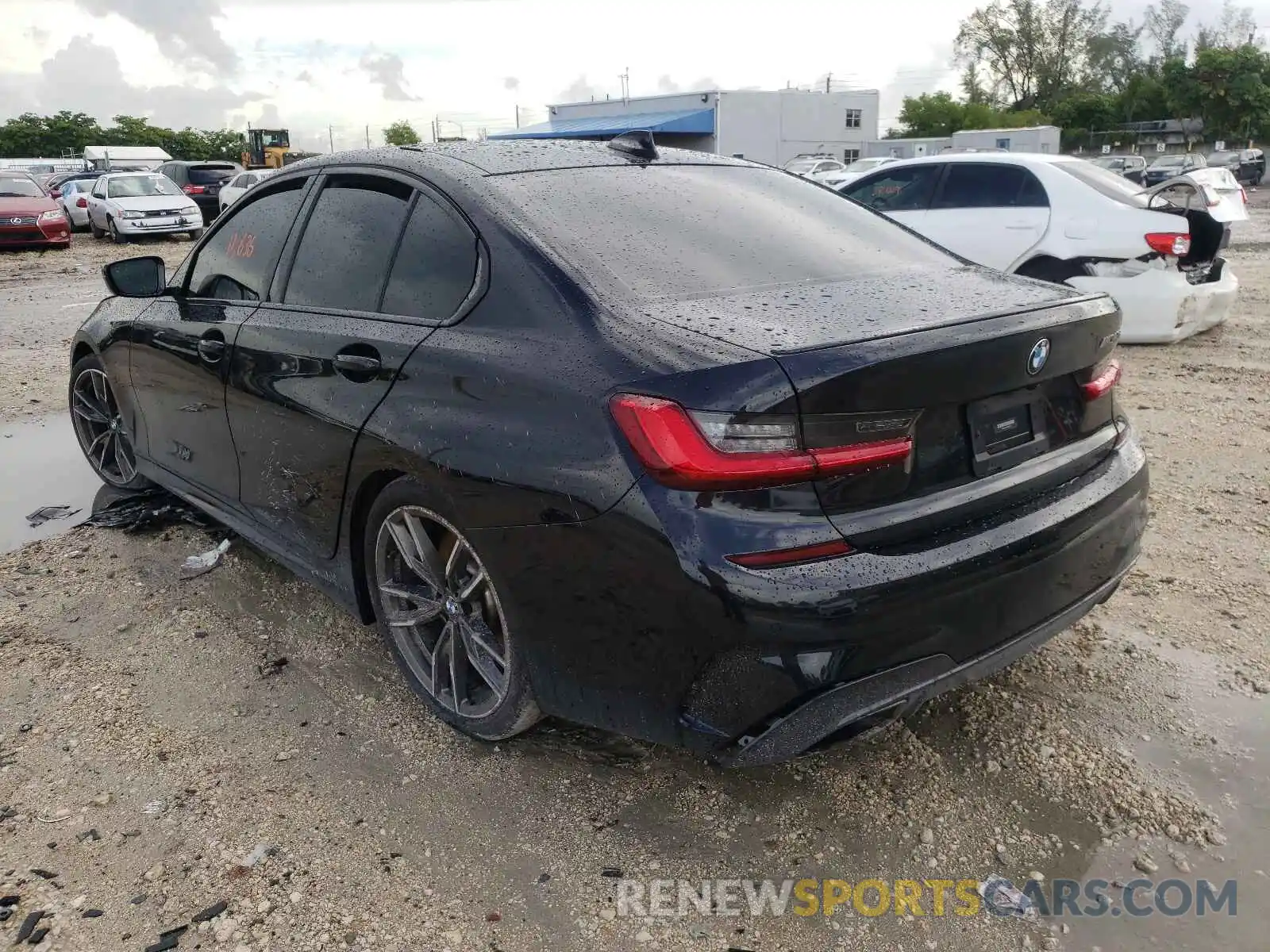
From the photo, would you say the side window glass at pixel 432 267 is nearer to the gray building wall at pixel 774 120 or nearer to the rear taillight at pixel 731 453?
the rear taillight at pixel 731 453

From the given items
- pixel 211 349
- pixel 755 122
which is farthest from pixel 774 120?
pixel 211 349

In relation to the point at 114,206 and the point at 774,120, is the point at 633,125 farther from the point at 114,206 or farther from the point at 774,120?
the point at 114,206

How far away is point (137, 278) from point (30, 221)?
61.5 feet

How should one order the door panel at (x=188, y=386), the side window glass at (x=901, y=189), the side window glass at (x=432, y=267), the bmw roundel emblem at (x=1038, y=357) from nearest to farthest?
the bmw roundel emblem at (x=1038, y=357), the side window glass at (x=432, y=267), the door panel at (x=188, y=386), the side window glass at (x=901, y=189)

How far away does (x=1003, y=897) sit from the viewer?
2.21m

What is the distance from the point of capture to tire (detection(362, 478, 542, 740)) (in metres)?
2.60

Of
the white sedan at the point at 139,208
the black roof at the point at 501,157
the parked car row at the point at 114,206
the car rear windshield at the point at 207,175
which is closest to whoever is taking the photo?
the black roof at the point at 501,157

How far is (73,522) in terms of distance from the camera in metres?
4.79

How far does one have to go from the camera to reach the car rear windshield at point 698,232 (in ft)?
8.39

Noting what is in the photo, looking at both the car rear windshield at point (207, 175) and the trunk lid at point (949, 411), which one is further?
the car rear windshield at point (207, 175)

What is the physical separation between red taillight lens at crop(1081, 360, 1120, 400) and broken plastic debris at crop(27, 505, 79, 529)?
4.63m

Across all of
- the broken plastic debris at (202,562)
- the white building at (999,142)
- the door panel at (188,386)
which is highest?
the white building at (999,142)

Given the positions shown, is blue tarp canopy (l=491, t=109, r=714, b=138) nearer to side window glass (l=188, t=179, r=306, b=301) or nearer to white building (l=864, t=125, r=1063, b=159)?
white building (l=864, t=125, r=1063, b=159)

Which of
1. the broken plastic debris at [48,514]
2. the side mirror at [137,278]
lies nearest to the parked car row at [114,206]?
the broken plastic debris at [48,514]
